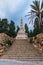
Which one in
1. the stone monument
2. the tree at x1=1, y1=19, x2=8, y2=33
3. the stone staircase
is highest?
the tree at x1=1, y1=19, x2=8, y2=33

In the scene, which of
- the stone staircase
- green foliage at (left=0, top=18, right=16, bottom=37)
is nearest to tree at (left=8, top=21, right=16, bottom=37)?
green foliage at (left=0, top=18, right=16, bottom=37)

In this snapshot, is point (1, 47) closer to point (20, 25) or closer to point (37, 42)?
point (37, 42)

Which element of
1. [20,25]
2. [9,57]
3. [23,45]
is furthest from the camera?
[20,25]

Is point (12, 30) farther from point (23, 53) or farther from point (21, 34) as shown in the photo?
point (23, 53)

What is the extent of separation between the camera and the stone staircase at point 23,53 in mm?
29797

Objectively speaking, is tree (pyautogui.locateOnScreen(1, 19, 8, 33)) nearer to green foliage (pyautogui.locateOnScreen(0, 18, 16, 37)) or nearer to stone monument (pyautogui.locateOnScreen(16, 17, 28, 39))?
green foliage (pyautogui.locateOnScreen(0, 18, 16, 37))

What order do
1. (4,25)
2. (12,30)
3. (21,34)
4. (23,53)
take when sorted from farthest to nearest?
(4,25)
(12,30)
(21,34)
(23,53)

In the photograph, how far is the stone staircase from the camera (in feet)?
97.8

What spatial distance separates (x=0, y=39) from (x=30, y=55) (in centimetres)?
706

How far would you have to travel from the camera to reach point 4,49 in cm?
3341

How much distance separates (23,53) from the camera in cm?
3128

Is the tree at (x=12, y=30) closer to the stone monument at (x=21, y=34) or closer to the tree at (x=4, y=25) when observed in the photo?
the tree at (x=4, y=25)

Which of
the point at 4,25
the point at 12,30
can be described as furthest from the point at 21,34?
the point at 4,25

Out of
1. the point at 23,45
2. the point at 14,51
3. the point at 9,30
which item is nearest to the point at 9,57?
the point at 14,51
